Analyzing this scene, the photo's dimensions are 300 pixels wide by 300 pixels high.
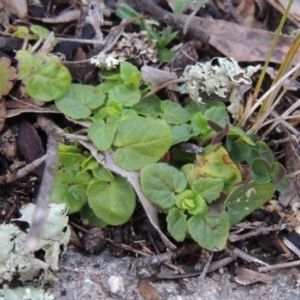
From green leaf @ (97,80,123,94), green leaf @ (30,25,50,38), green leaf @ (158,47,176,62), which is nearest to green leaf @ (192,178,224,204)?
green leaf @ (97,80,123,94)

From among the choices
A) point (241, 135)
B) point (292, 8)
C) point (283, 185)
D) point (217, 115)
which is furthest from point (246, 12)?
point (283, 185)

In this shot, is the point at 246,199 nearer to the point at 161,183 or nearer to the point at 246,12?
the point at 161,183

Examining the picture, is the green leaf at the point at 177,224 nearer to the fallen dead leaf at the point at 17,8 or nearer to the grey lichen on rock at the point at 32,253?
the grey lichen on rock at the point at 32,253

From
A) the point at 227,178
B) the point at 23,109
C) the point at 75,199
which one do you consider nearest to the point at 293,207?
the point at 227,178

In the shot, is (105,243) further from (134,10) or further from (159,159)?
(134,10)

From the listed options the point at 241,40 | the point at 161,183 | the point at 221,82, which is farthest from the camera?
the point at 241,40

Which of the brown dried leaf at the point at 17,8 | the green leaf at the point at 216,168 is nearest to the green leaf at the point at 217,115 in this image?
the green leaf at the point at 216,168
